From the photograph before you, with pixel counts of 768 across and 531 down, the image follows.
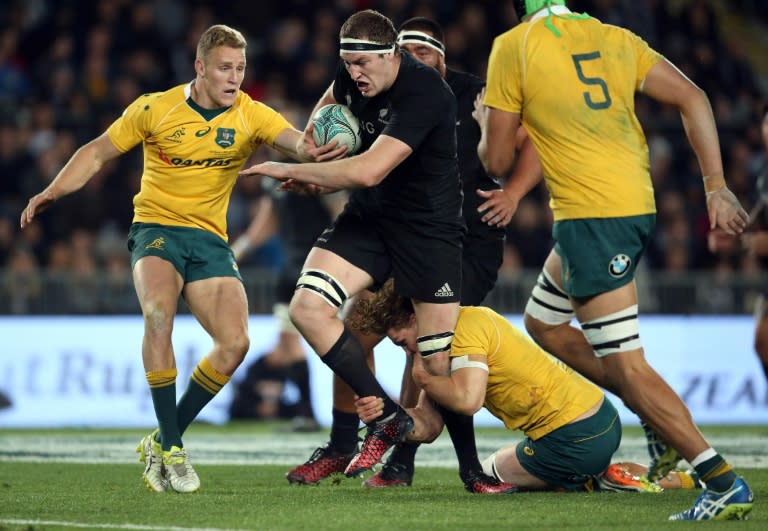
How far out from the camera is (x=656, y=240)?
47.6 feet

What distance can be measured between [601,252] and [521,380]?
964mm

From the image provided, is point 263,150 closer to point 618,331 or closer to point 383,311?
point 383,311

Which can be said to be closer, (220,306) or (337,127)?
(337,127)

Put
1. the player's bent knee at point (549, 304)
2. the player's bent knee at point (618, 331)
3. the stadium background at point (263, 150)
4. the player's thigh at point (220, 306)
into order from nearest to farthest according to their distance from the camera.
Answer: the player's bent knee at point (618, 331), the player's bent knee at point (549, 304), the player's thigh at point (220, 306), the stadium background at point (263, 150)

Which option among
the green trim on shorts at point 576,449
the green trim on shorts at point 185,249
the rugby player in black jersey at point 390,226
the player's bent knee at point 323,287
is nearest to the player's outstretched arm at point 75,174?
the green trim on shorts at point 185,249

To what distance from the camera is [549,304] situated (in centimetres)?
705

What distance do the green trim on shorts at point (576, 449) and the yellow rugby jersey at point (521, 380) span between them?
5cm

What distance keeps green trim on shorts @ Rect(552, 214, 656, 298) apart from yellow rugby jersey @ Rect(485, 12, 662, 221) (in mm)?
45

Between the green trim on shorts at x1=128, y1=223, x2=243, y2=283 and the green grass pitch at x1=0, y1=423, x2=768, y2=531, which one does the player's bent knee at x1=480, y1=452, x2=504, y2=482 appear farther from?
the green trim on shorts at x1=128, y1=223, x2=243, y2=283

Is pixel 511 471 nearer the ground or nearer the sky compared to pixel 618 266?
nearer the ground

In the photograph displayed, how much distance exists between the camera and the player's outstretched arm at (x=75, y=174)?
7027mm

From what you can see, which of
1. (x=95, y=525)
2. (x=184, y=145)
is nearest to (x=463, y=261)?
(x=184, y=145)

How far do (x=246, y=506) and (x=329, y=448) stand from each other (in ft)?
4.07

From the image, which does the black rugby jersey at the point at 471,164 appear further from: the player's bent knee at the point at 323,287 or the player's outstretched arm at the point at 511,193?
the player's bent knee at the point at 323,287
